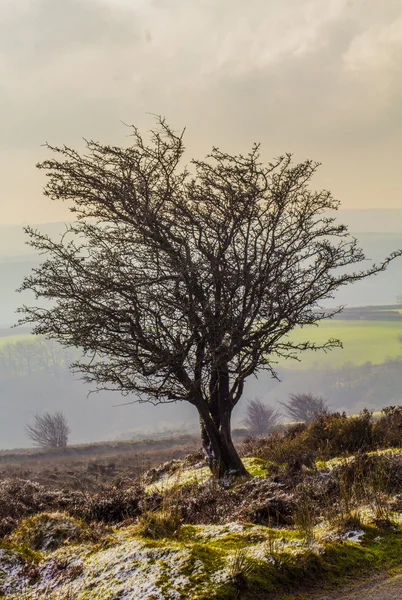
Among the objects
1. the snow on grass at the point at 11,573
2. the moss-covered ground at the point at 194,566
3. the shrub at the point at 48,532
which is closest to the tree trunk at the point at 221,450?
the shrub at the point at 48,532

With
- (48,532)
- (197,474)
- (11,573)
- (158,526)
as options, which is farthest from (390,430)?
(11,573)

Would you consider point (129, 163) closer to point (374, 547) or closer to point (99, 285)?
point (99, 285)

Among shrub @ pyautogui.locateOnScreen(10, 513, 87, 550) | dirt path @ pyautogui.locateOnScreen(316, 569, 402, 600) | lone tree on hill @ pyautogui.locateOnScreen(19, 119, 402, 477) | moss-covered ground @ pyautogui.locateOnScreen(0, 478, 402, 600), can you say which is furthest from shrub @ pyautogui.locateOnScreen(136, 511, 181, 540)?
lone tree on hill @ pyautogui.locateOnScreen(19, 119, 402, 477)

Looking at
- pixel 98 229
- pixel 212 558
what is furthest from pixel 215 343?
pixel 212 558

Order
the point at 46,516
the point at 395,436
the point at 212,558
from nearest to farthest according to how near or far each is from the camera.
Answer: the point at 212,558, the point at 46,516, the point at 395,436

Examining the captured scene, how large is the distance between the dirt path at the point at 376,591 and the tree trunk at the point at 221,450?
8.44 m

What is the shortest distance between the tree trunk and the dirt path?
8436mm

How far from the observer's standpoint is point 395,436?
49.1 feet

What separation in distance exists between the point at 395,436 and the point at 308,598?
11.3 meters

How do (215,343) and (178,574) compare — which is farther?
(215,343)

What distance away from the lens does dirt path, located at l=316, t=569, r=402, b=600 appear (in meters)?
4.73

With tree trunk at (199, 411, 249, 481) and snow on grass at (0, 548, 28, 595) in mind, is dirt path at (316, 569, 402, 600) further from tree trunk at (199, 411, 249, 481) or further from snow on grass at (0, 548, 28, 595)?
tree trunk at (199, 411, 249, 481)

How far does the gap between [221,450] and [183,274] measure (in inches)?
206

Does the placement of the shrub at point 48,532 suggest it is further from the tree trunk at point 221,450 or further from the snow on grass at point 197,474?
the tree trunk at point 221,450
